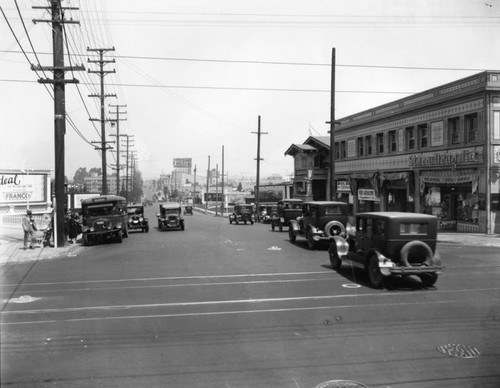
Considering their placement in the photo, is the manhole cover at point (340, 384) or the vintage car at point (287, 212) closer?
the manhole cover at point (340, 384)

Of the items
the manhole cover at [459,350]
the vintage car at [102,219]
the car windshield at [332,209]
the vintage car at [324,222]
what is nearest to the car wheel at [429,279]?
the manhole cover at [459,350]

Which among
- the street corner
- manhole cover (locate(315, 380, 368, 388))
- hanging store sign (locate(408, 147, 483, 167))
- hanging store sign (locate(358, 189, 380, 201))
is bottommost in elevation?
the street corner

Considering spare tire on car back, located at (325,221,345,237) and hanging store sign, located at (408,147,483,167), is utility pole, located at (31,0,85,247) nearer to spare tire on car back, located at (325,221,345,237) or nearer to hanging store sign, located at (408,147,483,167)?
spare tire on car back, located at (325,221,345,237)

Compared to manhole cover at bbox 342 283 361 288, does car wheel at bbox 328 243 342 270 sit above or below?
above

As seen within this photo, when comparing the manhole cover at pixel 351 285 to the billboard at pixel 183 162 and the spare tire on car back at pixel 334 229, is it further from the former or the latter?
the billboard at pixel 183 162

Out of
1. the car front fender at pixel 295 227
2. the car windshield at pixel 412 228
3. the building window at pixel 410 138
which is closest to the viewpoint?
the car windshield at pixel 412 228

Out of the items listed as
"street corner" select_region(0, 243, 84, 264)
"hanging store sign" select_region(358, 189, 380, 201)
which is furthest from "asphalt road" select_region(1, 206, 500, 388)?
"hanging store sign" select_region(358, 189, 380, 201)

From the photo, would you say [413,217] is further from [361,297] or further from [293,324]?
[293,324]

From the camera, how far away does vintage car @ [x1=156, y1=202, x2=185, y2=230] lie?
116ft

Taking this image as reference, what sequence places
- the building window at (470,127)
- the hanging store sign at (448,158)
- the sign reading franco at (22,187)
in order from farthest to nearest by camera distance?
the sign reading franco at (22,187) → the building window at (470,127) → the hanging store sign at (448,158)

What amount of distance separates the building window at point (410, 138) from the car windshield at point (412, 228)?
71.8 ft

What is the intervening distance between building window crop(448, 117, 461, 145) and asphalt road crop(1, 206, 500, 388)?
15.5 m

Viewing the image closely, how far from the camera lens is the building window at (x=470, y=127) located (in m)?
26.9

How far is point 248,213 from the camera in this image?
144 feet
